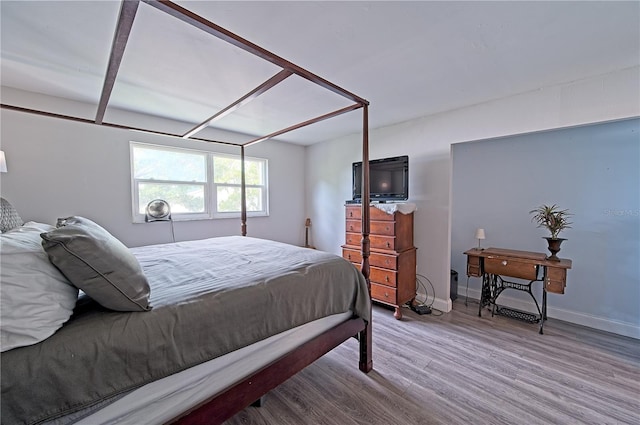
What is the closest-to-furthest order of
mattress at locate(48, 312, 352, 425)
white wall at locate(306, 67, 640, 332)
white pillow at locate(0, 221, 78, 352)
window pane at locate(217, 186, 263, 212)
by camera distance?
white pillow at locate(0, 221, 78, 352)
mattress at locate(48, 312, 352, 425)
white wall at locate(306, 67, 640, 332)
window pane at locate(217, 186, 263, 212)

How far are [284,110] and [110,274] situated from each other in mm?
2506

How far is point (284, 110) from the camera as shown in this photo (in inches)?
119

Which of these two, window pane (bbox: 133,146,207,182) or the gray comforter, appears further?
window pane (bbox: 133,146,207,182)

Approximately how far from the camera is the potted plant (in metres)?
2.62

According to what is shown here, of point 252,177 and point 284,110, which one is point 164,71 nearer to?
point 284,110

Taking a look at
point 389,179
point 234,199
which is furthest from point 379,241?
point 234,199

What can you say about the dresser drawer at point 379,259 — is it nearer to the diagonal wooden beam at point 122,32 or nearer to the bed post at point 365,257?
the bed post at point 365,257

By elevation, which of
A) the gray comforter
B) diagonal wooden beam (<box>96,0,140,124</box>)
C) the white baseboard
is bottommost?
the white baseboard

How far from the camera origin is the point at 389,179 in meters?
3.30

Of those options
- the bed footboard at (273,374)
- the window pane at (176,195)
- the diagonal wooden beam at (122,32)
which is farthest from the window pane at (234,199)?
the bed footboard at (273,374)

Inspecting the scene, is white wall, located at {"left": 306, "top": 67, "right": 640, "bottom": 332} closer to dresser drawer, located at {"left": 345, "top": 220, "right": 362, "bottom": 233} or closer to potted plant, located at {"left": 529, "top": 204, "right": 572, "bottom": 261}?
potted plant, located at {"left": 529, "top": 204, "right": 572, "bottom": 261}

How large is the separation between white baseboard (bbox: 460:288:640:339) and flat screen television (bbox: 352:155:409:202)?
71.9 inches

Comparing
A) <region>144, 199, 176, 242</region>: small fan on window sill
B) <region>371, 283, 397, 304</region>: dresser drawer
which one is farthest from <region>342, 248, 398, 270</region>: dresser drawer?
<region>144, 199, 176, 242</region>: small fan on window sill

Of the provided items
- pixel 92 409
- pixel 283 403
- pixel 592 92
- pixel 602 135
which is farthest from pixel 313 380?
pixel 602 135
